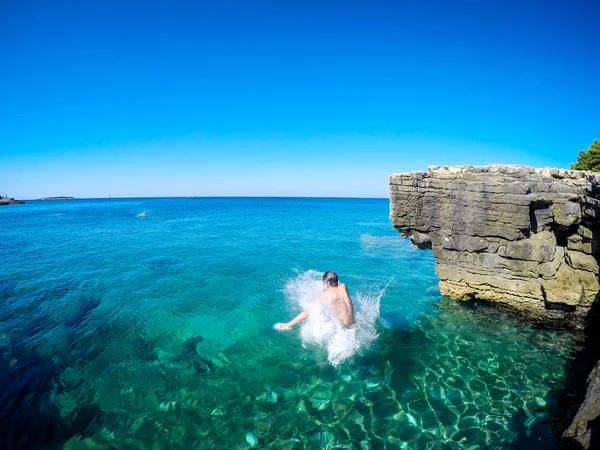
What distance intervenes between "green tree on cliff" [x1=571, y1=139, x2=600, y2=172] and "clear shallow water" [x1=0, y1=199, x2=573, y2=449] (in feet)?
58.9

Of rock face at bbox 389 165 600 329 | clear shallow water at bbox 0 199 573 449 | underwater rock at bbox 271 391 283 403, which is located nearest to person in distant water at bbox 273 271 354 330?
clear shallow water at bbox 0 199 573 449

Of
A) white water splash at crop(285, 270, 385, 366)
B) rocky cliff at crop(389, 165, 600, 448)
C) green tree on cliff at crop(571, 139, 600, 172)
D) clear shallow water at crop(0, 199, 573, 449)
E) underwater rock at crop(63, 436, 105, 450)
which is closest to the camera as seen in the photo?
underwater rock at crop(63, 436, 105, 450)

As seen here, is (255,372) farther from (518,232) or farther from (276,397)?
(518,232)

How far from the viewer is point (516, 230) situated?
367 inches

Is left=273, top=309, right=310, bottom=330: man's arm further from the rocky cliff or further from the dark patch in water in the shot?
the rocky cliff

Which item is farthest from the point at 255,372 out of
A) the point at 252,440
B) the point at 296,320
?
the point at 252,440

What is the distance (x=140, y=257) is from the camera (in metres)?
20.8

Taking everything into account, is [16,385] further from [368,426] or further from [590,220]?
[590,220]

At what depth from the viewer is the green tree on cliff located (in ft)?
64.2

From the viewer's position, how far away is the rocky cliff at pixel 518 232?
8797mm

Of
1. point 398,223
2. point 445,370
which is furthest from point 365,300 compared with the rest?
point 445,370

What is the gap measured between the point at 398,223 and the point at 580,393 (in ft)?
22.4

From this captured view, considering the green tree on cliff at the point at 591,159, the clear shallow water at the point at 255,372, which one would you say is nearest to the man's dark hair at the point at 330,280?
the clear shallow water at the point at 255,372

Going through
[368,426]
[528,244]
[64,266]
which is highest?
[528,244]
